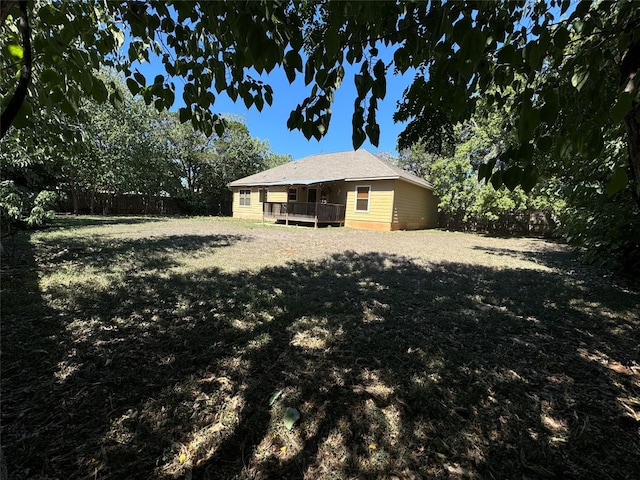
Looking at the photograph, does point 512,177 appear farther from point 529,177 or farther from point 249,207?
point 249,207

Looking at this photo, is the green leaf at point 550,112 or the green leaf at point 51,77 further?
the green leaf at point 51,77

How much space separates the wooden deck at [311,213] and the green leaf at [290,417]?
14.2 meters

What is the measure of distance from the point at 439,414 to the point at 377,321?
62.1 inches

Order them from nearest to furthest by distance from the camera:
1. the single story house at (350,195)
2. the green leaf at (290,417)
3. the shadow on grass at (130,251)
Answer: the green leaf at (290,417) → the shadow on grass at (130,251) → the single story house at (350,195)

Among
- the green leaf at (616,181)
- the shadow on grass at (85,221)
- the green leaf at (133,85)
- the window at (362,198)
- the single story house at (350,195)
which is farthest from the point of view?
the window at (362,198)

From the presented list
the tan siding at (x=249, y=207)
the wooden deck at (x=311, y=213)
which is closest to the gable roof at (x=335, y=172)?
the tan siding at (x=249, y=207)

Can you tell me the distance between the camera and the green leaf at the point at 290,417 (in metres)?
1.90

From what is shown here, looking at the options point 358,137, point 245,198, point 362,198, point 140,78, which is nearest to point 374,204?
point 362,198

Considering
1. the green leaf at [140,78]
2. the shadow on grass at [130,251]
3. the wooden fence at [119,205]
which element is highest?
the green leaf at [140,78]

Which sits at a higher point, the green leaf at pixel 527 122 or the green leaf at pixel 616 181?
the green leaf at pixel 527 122

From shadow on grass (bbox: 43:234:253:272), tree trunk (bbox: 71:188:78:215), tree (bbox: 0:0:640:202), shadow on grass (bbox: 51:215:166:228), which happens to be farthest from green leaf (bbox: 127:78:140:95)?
tree trunk (bbox: 71:188:78:215)

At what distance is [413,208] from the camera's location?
17828 millimetres

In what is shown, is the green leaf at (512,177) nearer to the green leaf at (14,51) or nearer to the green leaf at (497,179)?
the green leaf at (497,179)

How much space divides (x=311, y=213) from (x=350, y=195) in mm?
2639
